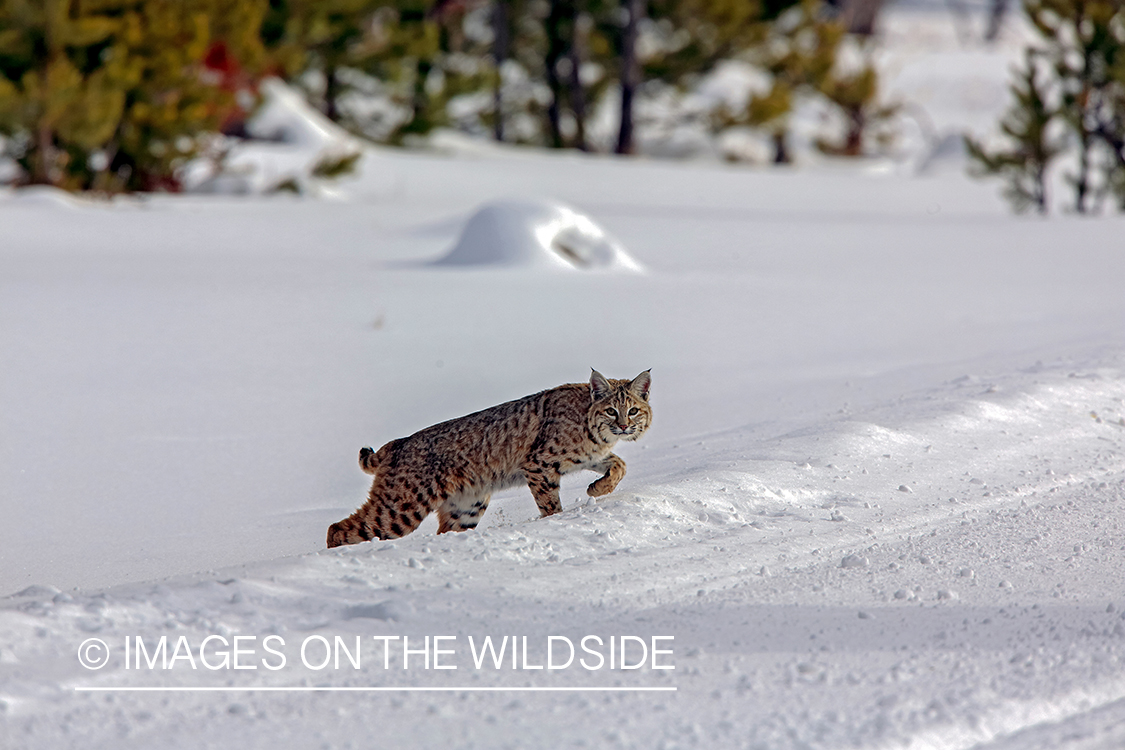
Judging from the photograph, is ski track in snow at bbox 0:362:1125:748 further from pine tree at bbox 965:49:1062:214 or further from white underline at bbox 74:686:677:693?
pine tree at bbox 965:49:1062:214

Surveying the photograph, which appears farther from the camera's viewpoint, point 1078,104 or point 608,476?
point 1078,104

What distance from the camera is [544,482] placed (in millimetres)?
5410

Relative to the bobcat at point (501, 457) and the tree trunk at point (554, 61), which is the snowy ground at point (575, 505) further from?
the tree trunk at point (554, 61)

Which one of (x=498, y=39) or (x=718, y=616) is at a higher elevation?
(x=498, y=39)

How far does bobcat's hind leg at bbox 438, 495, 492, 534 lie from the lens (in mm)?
5617

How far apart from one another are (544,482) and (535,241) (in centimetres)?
798

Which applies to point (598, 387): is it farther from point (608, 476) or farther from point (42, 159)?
point (42, 159)

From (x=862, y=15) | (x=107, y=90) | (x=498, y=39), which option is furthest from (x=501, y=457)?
(x=862, y=15)

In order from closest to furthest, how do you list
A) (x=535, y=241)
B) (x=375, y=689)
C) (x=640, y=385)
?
1. (x=375, y=689)
2. (x=640, y=385)
3. (x=535, y=241)

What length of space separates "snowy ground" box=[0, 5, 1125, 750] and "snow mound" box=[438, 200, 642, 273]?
308 mm

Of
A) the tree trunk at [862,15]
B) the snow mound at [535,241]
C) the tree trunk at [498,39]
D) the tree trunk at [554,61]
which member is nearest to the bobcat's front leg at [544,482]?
the snow mound at [535,241]

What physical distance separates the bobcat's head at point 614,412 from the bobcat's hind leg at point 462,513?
0.63 metres

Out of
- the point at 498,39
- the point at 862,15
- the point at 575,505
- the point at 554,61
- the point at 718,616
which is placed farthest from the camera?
the point at 862,15

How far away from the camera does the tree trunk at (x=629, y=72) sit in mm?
26375
